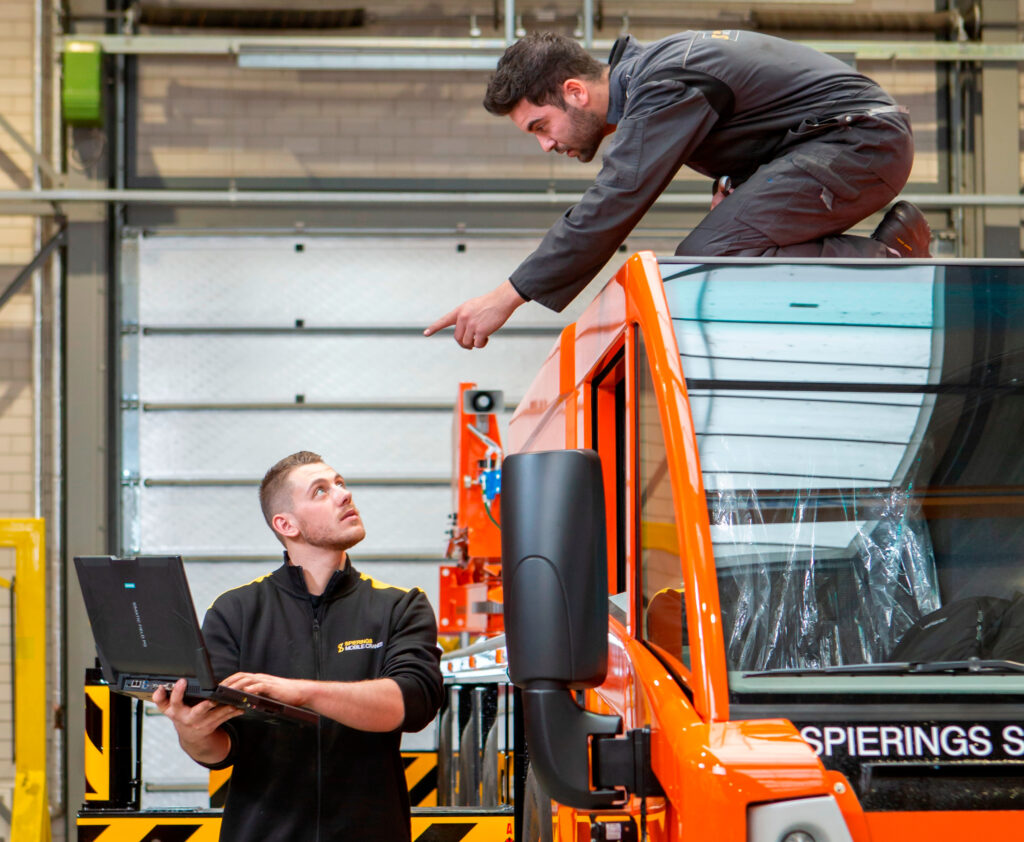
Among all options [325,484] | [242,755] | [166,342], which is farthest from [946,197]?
[242,755]

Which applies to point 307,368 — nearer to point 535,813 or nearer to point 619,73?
point 535,813

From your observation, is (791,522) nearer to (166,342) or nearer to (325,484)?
(325,484)

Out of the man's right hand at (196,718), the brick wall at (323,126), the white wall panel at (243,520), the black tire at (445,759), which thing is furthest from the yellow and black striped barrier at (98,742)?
the brick wall at (323,126)

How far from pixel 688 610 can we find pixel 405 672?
4.36 ft

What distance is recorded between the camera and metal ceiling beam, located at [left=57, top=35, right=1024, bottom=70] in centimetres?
841

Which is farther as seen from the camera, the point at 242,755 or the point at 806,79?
the point at 242,755

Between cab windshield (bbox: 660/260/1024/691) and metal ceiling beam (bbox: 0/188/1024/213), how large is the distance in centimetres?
668

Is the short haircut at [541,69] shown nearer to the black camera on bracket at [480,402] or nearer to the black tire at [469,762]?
the black tire at [469,762]

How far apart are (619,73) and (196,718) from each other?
1.90 meters

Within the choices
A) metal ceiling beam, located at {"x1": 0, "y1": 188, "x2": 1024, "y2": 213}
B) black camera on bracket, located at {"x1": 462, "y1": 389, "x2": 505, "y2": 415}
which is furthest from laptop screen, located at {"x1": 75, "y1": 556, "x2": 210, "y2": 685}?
metal ceiling beam, located at {"x1": 0, "y1": 188, "x2": 1024, "y2": 213}

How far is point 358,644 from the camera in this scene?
3.18 m

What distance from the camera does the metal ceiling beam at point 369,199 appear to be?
868 centimetres

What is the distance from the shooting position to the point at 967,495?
2156 mm

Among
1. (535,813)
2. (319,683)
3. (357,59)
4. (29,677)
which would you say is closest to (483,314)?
(319,683)
